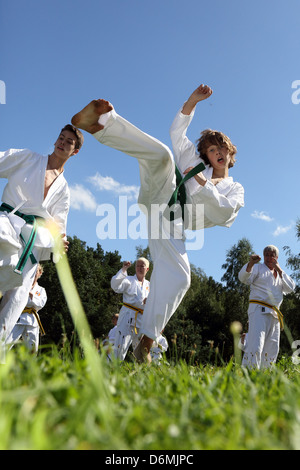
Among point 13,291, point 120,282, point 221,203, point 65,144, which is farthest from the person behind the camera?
point 120,282

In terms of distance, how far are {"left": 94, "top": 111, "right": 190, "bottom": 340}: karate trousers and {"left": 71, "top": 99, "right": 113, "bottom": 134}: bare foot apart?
0.25 feet

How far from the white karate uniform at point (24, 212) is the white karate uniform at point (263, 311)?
211 inches

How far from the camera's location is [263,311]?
947 cm

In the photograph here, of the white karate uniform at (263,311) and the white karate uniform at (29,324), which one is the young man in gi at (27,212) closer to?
the white karate uniform at (29,324)

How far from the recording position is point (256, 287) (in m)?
9.64

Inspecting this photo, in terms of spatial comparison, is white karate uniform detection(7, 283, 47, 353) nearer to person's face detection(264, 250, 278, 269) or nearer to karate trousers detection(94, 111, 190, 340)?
person's face detection(264, 250, 278, 269)

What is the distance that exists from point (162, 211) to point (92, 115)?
1318mm

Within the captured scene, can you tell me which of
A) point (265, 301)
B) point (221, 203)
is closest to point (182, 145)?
point (221, 203)

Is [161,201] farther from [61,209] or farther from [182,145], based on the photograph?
[61,209]

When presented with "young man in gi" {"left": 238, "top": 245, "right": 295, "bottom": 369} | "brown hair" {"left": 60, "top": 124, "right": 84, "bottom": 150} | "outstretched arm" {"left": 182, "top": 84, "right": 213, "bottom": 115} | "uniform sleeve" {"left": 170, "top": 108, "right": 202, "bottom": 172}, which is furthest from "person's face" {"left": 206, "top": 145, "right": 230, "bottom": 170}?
"young man in gi" {"left": 238, "top": 245, "right": 295, "bottom": 369}

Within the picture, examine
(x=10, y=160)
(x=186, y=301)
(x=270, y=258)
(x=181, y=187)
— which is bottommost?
(x=186, y=301)

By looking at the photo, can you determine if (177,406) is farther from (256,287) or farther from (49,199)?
(256,287)

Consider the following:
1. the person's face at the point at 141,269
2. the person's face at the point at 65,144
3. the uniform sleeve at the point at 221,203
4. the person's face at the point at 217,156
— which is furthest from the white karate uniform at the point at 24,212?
the person's face at the point at 141,269

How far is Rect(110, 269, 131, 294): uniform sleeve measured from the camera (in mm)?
11000
